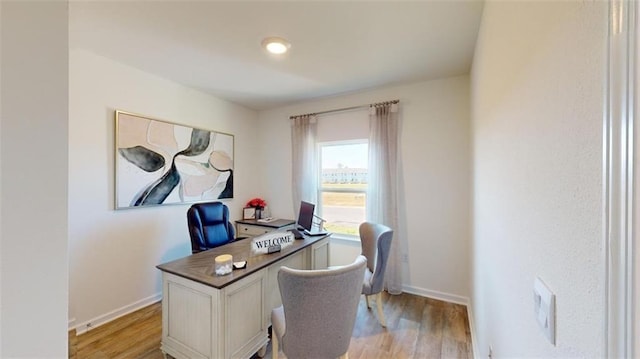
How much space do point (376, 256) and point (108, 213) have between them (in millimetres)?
2591

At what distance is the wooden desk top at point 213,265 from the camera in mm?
1606

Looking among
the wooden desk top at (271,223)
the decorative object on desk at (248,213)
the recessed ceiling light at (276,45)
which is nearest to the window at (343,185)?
the wooden desk top at (271,223)

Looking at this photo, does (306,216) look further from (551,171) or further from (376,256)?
(551,171)

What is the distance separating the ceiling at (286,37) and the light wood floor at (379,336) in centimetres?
233

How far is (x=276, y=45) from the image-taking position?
6.96 feet

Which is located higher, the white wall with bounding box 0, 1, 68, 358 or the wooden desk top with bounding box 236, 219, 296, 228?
the white wall with bounding box 0, 1, 68, 358

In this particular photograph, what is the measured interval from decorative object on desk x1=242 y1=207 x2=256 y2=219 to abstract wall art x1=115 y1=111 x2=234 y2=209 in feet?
1.27

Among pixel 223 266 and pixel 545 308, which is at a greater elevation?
pixel 545 308

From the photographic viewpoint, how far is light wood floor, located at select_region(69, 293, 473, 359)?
78.3 inches

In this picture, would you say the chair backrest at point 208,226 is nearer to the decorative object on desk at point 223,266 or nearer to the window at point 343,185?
the decorative object on desk at point 223,266

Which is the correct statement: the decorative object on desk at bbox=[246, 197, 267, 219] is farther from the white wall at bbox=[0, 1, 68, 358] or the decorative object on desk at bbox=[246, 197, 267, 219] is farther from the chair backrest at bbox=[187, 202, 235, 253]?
the white wall at bbox=[0, 1, 68, 358]

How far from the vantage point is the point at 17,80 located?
1.56ft

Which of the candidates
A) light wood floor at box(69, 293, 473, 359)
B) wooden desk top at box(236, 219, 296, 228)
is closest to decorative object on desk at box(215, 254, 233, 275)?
light wood floor at box(69, 293, 473, 359)

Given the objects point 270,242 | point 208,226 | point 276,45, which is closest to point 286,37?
point 276,45
